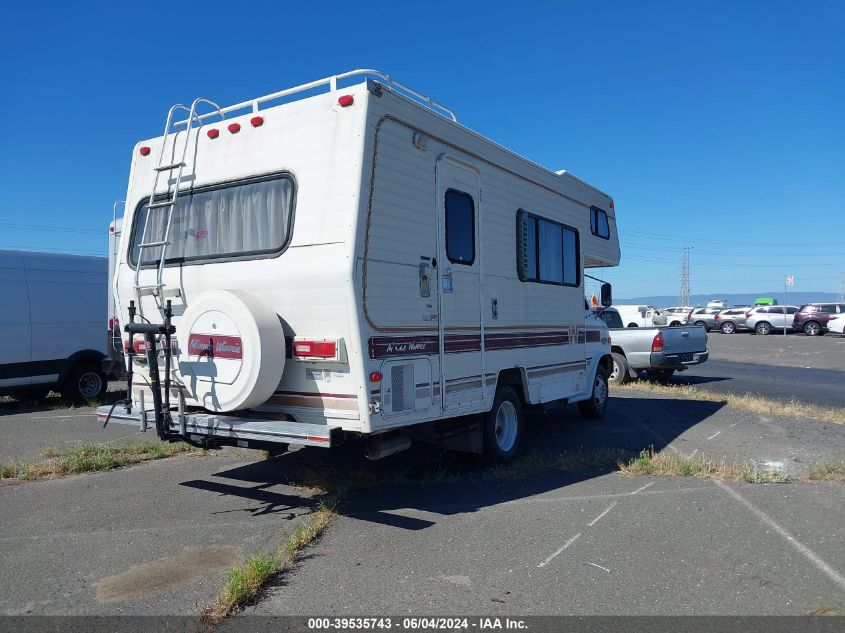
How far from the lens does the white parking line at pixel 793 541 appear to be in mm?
4242

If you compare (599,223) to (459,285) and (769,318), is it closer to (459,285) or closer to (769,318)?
(459,285)

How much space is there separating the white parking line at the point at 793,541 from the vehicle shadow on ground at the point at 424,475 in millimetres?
1312

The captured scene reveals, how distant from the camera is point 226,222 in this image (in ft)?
19.1

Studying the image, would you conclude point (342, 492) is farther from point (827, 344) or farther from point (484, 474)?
point (827, 344)

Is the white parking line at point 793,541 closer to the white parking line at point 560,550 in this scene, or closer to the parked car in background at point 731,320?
the white parking line at point 560,550

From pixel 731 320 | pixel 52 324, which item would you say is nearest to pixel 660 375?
pixel 52 324

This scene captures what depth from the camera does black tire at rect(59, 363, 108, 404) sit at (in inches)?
457

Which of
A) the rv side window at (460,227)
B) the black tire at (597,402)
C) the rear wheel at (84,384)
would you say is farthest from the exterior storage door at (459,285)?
the rear wheel at (84,384)

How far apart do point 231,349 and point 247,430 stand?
0.63m

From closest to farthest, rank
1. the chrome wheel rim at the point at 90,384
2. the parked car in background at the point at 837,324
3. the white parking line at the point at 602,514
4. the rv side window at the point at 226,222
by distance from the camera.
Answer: the white parking line at the point at 602,514 < the rv side window at the point at 226,222 < the chrome wheel rim at the point at 90,384 < the parked car in background at the point at 837,324

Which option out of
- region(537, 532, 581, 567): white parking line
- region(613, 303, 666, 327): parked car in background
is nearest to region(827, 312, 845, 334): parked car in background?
region(613, 303, 666, 327): parked car in background

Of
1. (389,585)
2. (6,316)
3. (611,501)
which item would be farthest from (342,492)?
(6,316)

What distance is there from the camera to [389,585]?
4176 millimetres

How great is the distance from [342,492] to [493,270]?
100 inches
